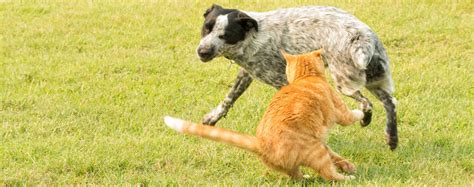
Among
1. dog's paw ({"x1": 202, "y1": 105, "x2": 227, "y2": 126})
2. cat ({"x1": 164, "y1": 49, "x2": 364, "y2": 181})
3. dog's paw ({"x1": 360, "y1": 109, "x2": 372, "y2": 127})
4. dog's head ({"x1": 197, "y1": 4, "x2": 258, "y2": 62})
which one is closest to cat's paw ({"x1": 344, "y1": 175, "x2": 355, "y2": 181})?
cat ({"x1": 164, "y1": 49, "x2": 364, "y2": 181})

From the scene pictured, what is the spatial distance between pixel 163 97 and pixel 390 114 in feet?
7.98

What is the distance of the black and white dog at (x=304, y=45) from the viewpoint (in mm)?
6301

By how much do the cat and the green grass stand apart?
276 mm

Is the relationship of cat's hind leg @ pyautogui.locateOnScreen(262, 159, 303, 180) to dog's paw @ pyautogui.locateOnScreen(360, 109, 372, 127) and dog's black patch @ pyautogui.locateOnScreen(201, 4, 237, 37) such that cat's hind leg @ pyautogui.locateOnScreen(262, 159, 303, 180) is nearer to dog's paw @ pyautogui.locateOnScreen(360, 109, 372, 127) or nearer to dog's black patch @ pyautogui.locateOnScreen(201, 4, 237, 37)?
dog's paw @ pyautogui.locateOnScreen(360, 109, 372, 127)

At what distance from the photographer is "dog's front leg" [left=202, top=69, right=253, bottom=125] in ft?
23.1

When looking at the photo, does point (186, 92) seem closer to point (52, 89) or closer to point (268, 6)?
point (52, 89)

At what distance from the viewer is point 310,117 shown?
5176 mm

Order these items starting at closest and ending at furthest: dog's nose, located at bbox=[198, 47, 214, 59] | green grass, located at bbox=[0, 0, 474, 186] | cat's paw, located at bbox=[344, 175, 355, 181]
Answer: cat's paw, located at bbox=[344, 175, 355, 181], green grass, located at bbox=[0, 0, 474, 186], dog's nose, located at bbox=[198, 47, 214, 59]

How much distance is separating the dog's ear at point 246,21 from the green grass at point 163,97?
0.90 metres

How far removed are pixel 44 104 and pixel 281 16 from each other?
2414mm

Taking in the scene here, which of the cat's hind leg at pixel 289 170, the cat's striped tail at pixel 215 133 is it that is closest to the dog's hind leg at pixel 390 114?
the cat's hind leg at pixel 289 170

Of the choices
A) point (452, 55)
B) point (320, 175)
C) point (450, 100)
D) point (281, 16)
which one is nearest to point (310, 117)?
point (320, 175)

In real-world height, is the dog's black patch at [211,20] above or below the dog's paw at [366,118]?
above

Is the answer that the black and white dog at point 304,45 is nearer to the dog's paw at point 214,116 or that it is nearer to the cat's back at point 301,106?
the dog's paw at point 214,116
